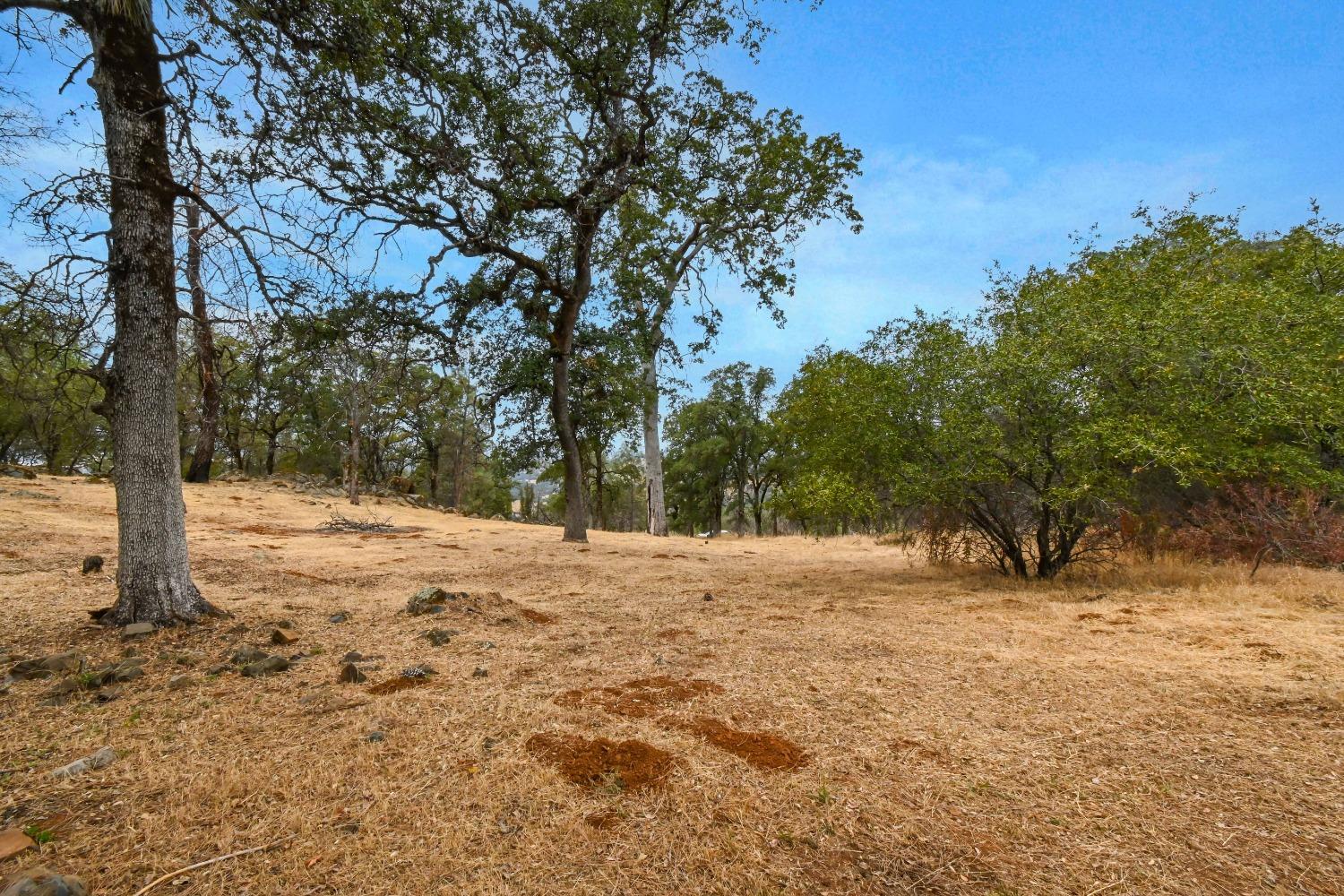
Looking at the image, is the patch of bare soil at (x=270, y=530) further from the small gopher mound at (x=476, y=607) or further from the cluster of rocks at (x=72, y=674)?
the cluster of rocks at (x=72, y=674)

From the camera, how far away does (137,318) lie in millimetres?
4234

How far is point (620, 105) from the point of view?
447 inches

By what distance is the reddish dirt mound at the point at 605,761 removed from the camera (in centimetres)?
246

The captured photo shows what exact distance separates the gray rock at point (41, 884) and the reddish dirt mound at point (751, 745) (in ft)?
7.42

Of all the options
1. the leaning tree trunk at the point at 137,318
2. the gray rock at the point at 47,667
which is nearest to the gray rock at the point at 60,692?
the gray rock at the point at 47,667

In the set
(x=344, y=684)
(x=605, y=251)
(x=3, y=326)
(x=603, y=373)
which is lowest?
(x=344, y=684)

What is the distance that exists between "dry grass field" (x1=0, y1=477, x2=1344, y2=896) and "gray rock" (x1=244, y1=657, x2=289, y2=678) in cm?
10

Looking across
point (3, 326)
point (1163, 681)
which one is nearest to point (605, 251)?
point (3, 326)

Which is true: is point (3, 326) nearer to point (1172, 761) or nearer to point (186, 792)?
point (186, 792)

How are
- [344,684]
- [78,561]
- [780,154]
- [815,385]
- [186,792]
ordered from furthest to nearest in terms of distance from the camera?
[780,154], [815,385], [78,561], [344,684], [186,792]

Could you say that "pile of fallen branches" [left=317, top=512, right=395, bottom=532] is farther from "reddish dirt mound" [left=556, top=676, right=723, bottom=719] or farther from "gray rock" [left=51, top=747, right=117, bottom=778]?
"reddish dirt mound" [left=556, top=676, right=723, bottom=719]

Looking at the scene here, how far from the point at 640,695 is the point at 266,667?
2.55 meters

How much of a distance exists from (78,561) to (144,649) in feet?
14.8

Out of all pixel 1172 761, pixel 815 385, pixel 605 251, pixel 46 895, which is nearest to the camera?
pixel 46 895
